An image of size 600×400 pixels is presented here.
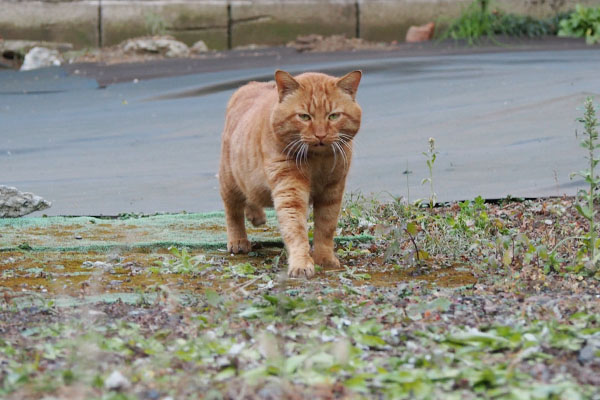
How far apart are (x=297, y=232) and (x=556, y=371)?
157 cm

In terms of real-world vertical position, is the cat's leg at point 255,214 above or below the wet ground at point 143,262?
above

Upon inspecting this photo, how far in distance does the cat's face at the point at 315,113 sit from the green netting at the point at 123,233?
36.9 inches

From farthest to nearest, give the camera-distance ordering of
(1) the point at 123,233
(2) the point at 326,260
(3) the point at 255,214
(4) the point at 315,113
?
(1) the point at 123,233
(3) the point at 255,214
(2) the point at 326,260
(4) the point at 315,113

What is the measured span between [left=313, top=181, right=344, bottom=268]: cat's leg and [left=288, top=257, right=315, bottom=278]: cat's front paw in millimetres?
289

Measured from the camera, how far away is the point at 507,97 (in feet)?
22.6

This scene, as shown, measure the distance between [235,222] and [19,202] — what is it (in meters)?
1.46

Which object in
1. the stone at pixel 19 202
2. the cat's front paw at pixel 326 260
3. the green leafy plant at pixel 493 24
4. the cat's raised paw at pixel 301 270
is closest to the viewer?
the cat's raised paw at pixel 301 270

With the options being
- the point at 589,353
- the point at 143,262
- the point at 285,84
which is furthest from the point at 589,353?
the point at 143,262

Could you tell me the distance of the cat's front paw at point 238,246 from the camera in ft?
14.6

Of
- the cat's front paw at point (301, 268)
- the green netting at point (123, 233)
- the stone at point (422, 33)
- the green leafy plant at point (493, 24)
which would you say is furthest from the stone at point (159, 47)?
the cat's front paw at point (301, 268)

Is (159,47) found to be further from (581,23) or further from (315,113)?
(315,113)

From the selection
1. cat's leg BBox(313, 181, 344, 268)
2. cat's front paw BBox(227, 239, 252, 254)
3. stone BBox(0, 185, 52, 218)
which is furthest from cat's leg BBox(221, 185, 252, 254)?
stone BBox(0, 185, 52, 218)

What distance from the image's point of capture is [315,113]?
12.5ft

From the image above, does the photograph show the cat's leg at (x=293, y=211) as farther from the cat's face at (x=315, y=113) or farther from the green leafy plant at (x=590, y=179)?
the green leafy plant at (x=590, y=179)
